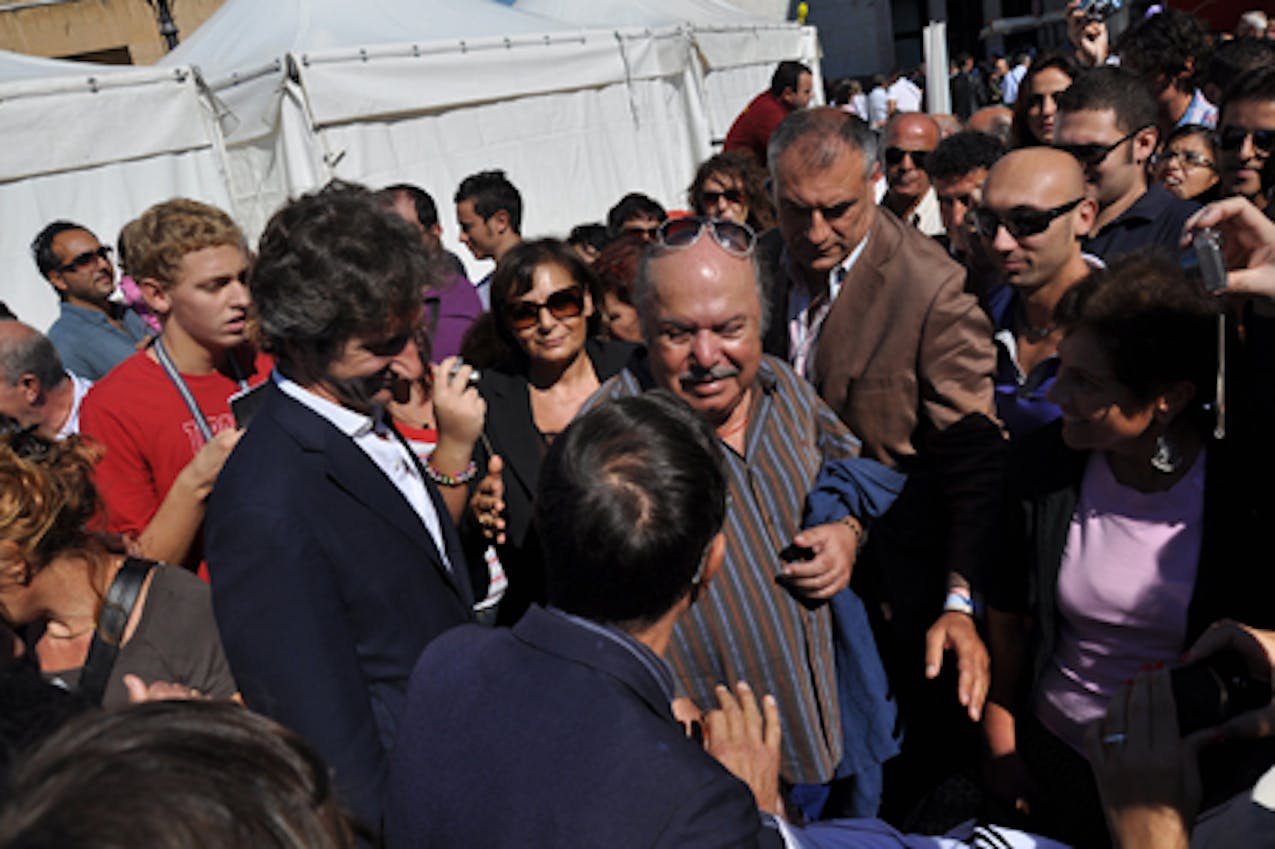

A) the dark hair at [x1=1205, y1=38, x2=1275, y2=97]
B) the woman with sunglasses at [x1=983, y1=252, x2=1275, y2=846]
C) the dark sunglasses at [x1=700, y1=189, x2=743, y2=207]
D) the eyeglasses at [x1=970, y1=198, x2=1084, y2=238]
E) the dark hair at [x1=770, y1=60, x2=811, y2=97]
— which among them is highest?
the dark hair at [x1=770, y1=60, x2=811, y2=97]

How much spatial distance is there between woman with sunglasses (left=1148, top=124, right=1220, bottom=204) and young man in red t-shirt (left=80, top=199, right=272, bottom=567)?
3.89 meters

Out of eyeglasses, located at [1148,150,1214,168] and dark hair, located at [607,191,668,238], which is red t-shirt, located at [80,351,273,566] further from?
eyeglasses, located at [1148,150,1214,168]

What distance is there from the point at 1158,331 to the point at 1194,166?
2838 millimetres

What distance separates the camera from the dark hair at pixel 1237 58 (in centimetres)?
473

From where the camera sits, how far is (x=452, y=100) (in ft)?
29.6

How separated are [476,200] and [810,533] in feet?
13.5

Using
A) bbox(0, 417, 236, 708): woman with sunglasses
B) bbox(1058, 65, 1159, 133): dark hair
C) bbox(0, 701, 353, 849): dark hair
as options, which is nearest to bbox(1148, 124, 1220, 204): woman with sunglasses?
bbox(1058, 65, 1159, 133): dark hair

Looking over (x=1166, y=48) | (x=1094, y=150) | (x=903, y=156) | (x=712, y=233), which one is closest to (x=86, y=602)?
(x=712, y=233)

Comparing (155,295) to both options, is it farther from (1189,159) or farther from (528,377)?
(1189,159)

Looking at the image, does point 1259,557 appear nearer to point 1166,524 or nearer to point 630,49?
point 1166,524

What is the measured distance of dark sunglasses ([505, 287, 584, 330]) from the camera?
3072 millimetres

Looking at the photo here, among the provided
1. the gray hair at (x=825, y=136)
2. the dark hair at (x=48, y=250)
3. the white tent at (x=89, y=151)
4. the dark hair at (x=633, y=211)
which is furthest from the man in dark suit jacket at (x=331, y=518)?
the white tent at (x=89, y=151)

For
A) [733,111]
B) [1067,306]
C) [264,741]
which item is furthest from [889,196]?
[733,111]

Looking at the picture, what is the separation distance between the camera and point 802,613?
230cm
